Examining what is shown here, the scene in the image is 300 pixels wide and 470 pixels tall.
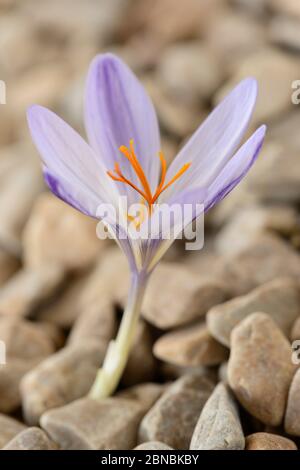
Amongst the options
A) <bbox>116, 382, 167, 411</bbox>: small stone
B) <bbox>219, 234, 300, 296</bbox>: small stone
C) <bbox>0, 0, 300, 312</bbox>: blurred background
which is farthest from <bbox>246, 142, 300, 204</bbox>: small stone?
<bbox>116, 382, 167, 411</bbox>: small stone

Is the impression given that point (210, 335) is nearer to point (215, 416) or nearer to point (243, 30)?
point (215, 416)

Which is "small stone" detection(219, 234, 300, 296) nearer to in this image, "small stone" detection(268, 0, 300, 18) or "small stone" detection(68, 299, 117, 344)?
"small stone" detection(68, 299, 117, 344)

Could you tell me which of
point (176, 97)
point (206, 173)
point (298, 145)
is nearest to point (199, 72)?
point (176, 97)

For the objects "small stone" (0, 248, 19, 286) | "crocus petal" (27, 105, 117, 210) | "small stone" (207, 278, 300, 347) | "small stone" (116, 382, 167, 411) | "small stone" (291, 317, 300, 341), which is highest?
"crocus petal" (27, 105, 117, 210)

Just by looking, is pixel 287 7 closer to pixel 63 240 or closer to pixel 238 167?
pixel 63 240

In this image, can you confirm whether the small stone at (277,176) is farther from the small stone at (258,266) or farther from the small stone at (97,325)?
the small stone at (97,325)

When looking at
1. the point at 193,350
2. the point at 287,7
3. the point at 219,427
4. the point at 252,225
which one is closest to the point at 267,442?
the point at 219,427

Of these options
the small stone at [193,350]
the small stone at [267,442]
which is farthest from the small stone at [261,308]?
the small stone at [267,442]
